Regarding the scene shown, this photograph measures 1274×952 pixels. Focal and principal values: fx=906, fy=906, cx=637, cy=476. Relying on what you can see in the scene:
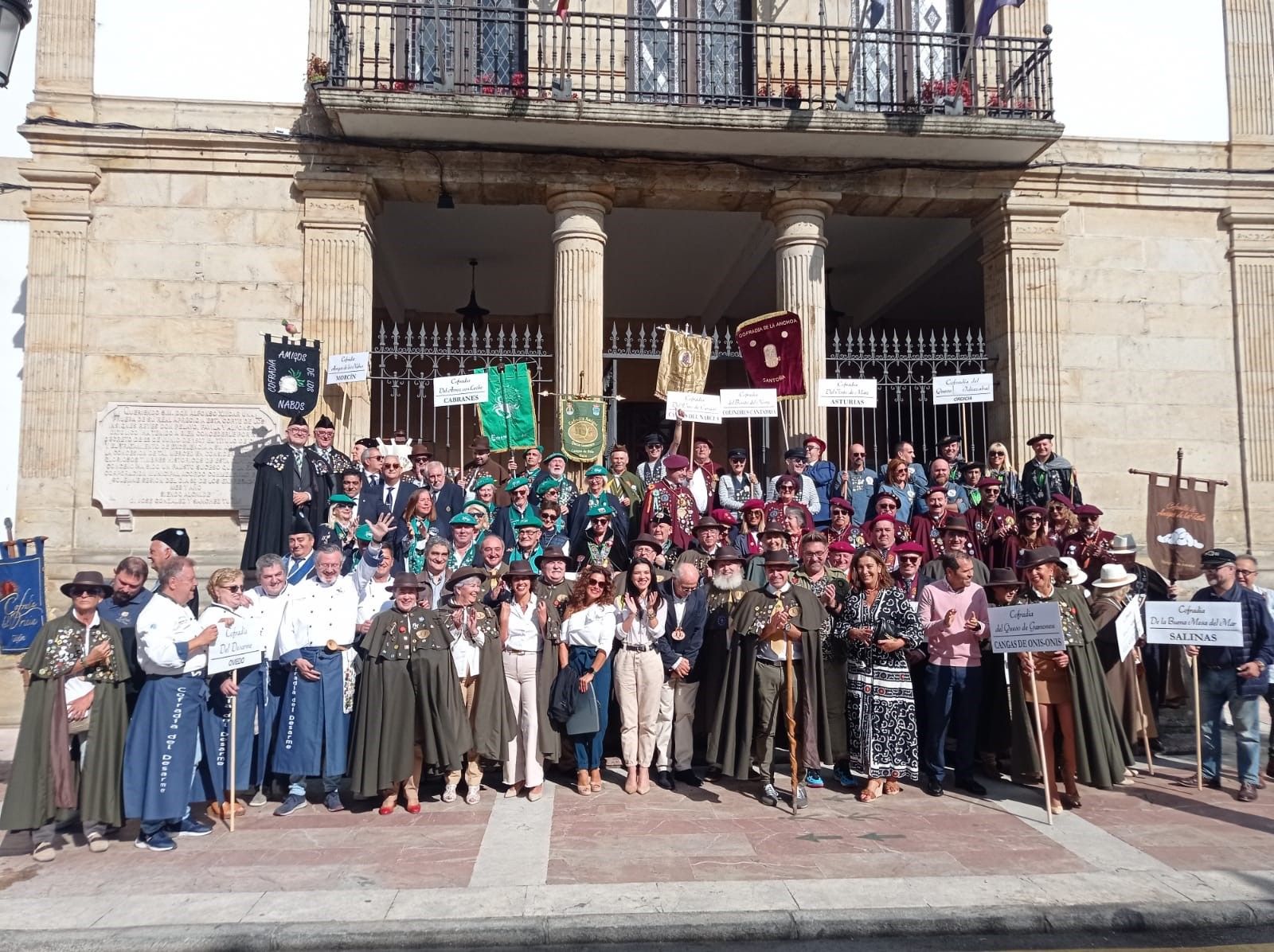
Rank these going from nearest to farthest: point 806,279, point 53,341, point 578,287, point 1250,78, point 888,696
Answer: point 888,696 < point 53,341 < point 578,287 < point 806,279 < point 1250,78

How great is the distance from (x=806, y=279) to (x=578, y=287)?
106 inches

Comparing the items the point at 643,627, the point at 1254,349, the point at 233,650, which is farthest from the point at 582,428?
the point at 1254,349

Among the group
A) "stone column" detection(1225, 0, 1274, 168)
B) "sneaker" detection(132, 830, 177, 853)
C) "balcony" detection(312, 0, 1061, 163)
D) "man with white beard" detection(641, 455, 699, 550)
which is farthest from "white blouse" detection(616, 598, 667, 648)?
"stone column" detection(1225, 0, 1274, 168)

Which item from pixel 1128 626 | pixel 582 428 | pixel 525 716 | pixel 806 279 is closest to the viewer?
pixel 525 716

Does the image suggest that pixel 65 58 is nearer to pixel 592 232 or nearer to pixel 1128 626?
pixel 592 232

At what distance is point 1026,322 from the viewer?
10.8 meters

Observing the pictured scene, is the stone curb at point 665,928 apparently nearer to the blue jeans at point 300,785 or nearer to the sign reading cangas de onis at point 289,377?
the blue jeans at point 300,785

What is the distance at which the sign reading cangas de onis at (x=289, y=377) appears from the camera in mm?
9422

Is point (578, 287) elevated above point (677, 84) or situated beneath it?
situated beneath

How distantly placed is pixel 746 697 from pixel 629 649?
0.91 meters

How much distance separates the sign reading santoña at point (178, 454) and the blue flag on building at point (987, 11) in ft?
28.6

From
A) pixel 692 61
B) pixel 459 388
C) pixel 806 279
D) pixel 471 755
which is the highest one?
pixel 692 61

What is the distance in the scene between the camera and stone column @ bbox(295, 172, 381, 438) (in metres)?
10.0

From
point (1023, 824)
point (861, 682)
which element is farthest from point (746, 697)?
point (1023, 824)
